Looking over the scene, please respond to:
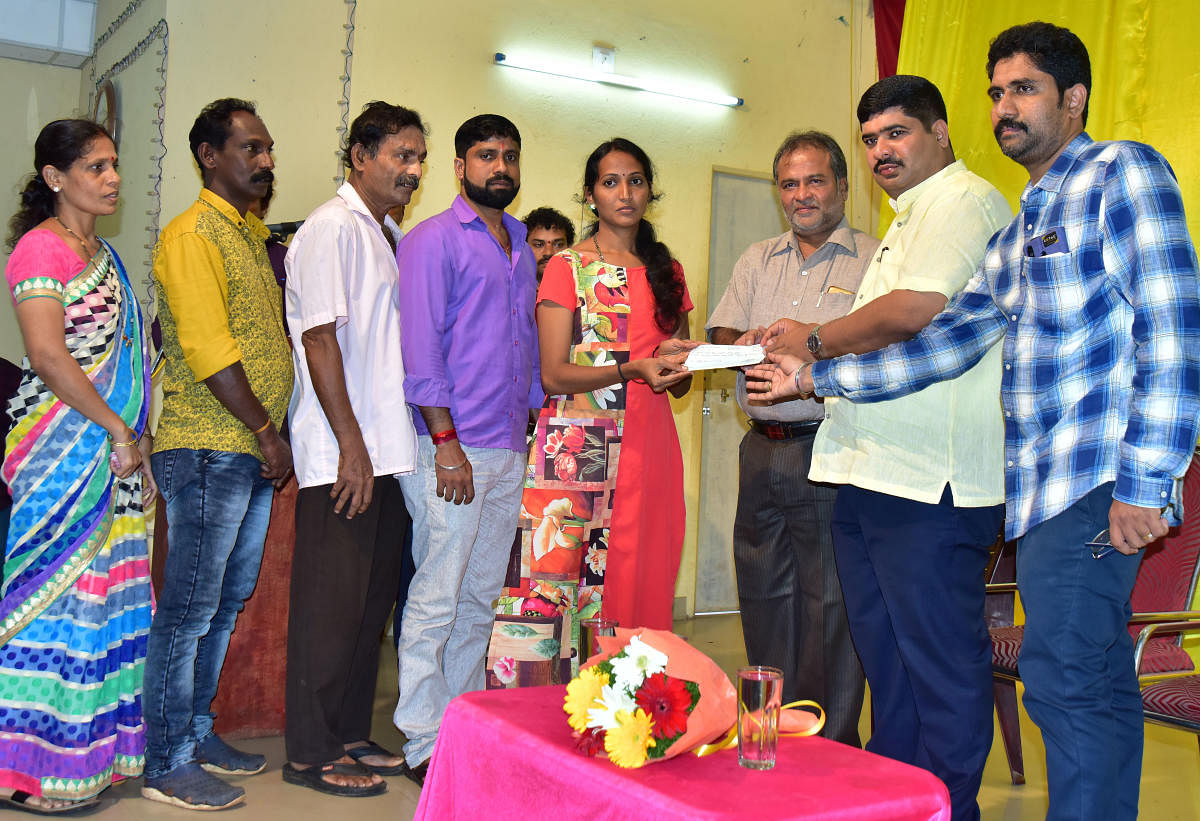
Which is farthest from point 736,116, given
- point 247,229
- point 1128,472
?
point 1128,472

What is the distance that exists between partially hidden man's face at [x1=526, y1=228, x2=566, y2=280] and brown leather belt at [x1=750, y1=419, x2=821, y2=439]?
5.89ft

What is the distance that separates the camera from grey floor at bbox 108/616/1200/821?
2.75 m

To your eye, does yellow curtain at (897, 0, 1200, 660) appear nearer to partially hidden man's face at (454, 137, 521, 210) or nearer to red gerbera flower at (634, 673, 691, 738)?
partially hidden man's face at (454, 137, 521, 210)

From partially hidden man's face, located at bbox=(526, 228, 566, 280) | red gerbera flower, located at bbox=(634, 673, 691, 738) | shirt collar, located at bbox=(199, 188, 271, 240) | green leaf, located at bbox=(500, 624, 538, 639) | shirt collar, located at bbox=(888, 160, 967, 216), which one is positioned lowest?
green leaf, located at bbox=(500, 624, 538, 639)

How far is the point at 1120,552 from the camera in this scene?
189 centimetres

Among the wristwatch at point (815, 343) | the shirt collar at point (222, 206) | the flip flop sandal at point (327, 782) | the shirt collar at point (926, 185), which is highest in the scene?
the shirt collar at point (926, 185)

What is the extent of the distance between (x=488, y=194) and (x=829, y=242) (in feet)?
3.33

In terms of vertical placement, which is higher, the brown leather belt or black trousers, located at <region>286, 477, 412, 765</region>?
the brown leather belt

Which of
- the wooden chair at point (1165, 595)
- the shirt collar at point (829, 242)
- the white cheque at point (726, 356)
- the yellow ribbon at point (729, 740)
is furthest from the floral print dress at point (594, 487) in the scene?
the yellow ribbon at point (729, 740)

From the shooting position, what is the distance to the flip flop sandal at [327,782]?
2867 millimetres

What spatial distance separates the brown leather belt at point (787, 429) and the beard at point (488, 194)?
3.28ft

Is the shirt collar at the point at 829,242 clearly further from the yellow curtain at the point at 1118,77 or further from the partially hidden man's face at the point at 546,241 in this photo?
the partially hidden man's face at the point at 546,241

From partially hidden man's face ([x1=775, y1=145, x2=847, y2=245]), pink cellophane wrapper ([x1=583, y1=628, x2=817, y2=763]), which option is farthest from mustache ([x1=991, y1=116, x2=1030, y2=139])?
pink cellophane wrapper ([x1=583, y1=628, x2=817, y2=763])

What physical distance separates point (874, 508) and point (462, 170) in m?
1.58
